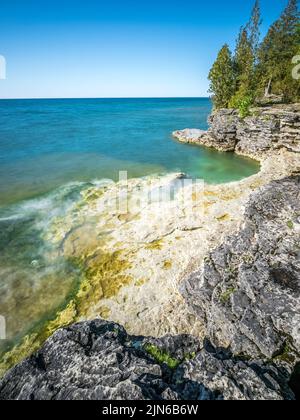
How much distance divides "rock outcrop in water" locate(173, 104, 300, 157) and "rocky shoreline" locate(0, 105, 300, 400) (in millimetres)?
16267

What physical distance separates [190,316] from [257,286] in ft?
10.2

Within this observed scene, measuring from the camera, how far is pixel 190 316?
984 cm

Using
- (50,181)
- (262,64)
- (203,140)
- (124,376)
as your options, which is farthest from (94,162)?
(262,64)

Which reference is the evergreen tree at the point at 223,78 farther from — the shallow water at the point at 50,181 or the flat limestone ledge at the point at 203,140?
the shallow water at the point at 50,181

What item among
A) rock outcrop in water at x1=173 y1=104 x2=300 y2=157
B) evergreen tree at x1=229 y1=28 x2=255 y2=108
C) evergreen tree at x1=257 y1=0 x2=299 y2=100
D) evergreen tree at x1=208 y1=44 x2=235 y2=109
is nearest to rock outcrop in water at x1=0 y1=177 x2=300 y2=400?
rock outcrop in water at x1=173 y1=104 x2=300 y2=157

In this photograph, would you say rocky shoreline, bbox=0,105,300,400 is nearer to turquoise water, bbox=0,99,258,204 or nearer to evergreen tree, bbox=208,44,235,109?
turquoise water, bbox=0,99,258,204

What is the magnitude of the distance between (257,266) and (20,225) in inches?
646

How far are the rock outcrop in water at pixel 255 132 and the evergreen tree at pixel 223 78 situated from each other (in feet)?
16.4

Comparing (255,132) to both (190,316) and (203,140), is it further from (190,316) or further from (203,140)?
(190,316)

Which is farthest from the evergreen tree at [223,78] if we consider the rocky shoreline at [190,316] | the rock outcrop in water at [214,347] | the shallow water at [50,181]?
the rock outcrop in water at [214,347]

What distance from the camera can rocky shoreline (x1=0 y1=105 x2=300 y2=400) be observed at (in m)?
5.73

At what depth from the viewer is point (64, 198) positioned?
21.5 m

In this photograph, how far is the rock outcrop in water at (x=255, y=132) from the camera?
2773 centimetres
